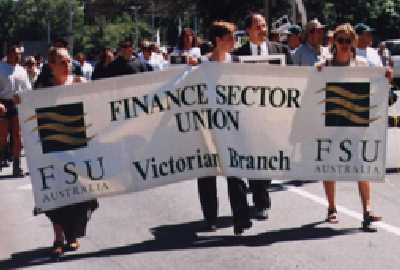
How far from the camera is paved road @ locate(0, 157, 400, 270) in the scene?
793cm

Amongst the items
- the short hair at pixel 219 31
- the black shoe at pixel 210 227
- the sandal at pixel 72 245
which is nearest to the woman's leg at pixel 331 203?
the black shoe at pixel 210 227

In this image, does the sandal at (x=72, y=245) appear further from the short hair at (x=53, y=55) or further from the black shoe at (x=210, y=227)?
the short hair at (x=53, y=55)

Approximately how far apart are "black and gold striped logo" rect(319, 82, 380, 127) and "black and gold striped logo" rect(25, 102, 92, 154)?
7.06 feet

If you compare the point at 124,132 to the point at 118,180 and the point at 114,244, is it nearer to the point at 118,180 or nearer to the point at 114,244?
the point at 118,180

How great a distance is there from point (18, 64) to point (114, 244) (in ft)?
23.4

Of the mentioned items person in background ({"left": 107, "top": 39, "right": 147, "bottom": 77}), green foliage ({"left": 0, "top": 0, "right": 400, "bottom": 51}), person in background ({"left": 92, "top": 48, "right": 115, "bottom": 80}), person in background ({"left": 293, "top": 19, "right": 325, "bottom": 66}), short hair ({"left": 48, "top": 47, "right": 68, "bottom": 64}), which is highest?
short hair ({"left": 48, "top": 47, "right": 68, "bottom": 64})

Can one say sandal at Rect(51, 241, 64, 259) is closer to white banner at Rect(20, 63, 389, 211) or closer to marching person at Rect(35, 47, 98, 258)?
marching person at Rect(35, 47, 98, 258)

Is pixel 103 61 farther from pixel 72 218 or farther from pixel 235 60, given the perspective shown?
pixel 72 218

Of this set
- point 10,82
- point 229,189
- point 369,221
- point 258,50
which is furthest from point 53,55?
point 10,82

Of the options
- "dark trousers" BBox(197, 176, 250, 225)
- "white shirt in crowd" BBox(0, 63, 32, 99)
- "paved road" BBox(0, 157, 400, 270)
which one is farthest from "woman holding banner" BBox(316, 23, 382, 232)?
"white shirt in crowd" BBox(0, 63, 32, 99)

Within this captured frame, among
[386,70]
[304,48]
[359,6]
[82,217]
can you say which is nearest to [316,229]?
[386,70]

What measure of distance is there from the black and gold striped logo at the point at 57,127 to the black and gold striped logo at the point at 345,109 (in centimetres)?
215

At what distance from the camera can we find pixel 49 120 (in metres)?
8.38

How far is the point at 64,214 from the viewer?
333 inches
